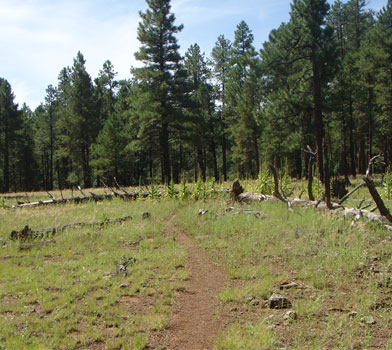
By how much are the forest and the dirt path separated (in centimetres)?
355

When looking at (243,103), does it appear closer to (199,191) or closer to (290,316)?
(199,191)

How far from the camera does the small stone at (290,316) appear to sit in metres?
4.11

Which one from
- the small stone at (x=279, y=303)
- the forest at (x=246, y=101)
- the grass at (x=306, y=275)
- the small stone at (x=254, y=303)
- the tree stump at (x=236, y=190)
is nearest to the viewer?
the grass at (x=306, y=275)

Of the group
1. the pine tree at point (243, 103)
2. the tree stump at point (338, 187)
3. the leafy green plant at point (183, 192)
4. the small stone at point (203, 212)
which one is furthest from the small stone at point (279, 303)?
the pine tree at point (243, 103)

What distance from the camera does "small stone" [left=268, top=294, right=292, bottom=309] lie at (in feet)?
14.7

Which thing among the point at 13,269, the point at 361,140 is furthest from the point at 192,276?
the point at 361,140

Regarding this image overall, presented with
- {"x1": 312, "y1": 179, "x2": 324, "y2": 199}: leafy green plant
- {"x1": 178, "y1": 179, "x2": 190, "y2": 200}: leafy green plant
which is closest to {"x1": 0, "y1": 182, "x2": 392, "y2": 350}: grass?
{"x1": 312, "y1": 179, "x2": 324, "y2": 199}: leafy green plant

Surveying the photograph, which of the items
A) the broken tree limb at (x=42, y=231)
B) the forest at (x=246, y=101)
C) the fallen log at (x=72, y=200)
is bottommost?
the broken tree limb at (x=42, y=231)

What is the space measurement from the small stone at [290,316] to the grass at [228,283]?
86 millimetres

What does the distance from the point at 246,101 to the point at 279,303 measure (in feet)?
97.2

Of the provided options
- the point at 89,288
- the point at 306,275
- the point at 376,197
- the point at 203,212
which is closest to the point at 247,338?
the point at 306,275

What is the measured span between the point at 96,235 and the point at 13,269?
2442mm

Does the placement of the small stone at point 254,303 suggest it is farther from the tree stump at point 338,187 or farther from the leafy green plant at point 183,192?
the leafy green plant at point 183,192

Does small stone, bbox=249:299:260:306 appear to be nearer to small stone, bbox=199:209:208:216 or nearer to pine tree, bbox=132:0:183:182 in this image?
small stone, bbox=199:209:208:216
